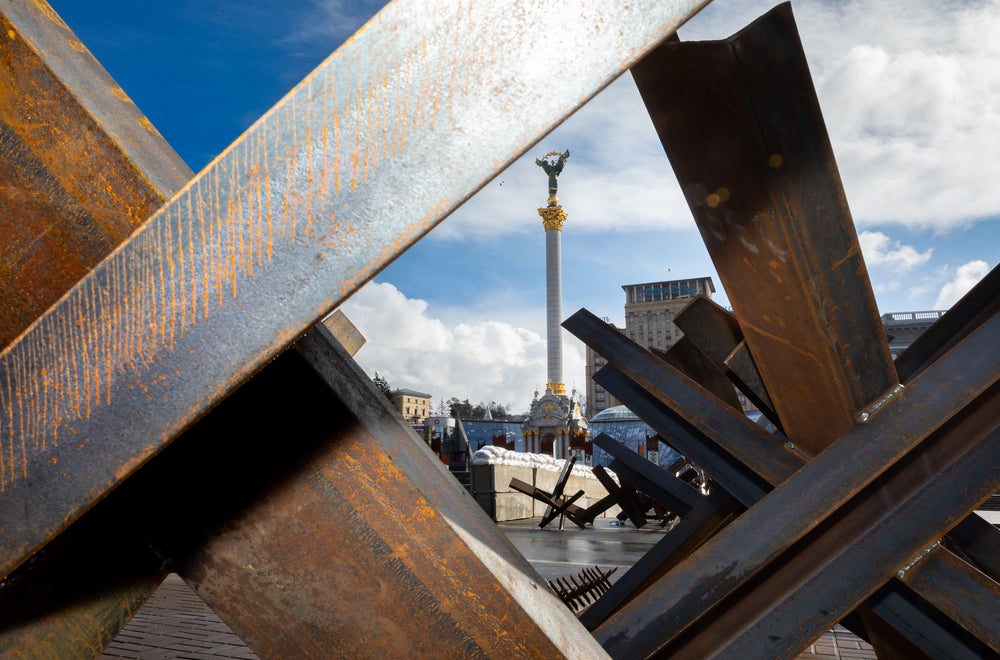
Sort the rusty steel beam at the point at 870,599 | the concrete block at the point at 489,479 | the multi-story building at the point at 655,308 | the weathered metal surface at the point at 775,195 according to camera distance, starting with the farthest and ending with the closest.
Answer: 1. the multi-story building at the point at 655,308
2. the concrete block at the point at 489,479
3. the rusty steel beam at the point at 870,599
4. the weathered metal surface at the point at 775,195

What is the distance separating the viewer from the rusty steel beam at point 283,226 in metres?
0.71

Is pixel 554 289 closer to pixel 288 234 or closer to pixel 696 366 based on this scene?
pixel 696 366

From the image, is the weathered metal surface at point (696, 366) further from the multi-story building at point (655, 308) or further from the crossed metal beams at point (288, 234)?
the multi-story building at point (655, 308)

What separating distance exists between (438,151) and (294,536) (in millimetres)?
548

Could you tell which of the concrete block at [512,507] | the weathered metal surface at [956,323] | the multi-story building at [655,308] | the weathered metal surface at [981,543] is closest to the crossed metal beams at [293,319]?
the weathered metal surface at [956,323]

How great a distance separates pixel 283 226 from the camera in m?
0.73

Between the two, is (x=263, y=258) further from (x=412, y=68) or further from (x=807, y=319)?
(x=807, y=319)

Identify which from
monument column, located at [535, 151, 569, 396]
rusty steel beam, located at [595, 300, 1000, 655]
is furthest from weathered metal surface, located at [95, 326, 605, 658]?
monument column, located at [535, 151, 569, 396]

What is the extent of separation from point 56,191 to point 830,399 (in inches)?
68.8

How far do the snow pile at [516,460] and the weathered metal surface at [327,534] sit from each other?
568 inches

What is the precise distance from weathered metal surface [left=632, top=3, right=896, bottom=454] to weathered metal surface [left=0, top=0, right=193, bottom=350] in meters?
1.19

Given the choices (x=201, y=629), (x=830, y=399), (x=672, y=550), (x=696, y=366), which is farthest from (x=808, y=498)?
(x=201, y=629)

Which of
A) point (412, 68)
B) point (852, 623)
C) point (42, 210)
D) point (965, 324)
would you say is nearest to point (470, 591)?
point (412, 68)

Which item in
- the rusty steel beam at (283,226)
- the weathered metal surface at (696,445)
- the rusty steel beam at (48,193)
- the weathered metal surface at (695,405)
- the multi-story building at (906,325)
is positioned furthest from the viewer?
the multi-story building at (906,325)
